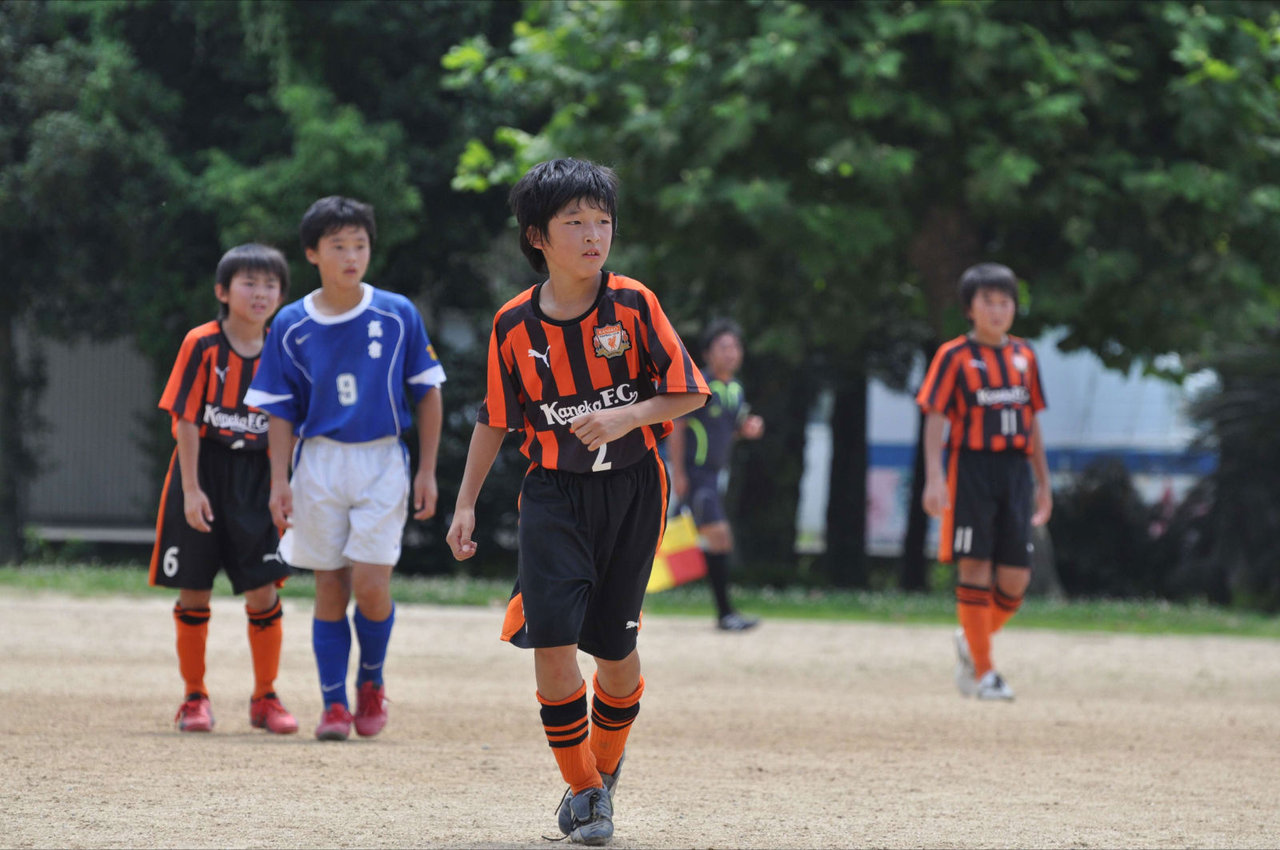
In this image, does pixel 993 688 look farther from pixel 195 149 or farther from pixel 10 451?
pixel 10 451

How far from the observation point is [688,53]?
14359mm

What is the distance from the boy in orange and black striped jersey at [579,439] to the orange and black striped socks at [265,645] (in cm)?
218


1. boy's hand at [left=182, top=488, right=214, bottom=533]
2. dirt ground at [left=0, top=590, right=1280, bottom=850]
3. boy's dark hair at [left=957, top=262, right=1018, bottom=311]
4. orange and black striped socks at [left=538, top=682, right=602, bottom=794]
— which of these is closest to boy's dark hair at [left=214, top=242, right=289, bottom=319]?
boy's hand at [left=182, top=488, right=214, bottom=533]

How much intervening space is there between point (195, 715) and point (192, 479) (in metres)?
0.90

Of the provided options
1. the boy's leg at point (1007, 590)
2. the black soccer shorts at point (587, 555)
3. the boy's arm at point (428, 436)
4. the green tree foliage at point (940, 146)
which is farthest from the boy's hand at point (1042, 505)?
the green tree foliage at point (940, 146)

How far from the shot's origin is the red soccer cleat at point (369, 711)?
239 inches

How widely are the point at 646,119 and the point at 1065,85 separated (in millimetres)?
3545

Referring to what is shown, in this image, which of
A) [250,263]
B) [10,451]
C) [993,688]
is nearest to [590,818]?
[250,263]

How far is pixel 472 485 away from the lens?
14.8 feet

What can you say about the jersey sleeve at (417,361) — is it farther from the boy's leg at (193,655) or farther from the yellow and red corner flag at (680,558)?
the yellow and red corner flag at (680,558)

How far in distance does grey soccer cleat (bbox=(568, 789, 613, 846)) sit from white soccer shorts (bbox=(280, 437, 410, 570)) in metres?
1.88

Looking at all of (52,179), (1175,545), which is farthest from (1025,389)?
(1175,545)

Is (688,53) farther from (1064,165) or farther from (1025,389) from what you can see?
(1025,389)

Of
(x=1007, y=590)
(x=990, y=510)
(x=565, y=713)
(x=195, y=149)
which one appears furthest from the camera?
(x=195, y=149)
